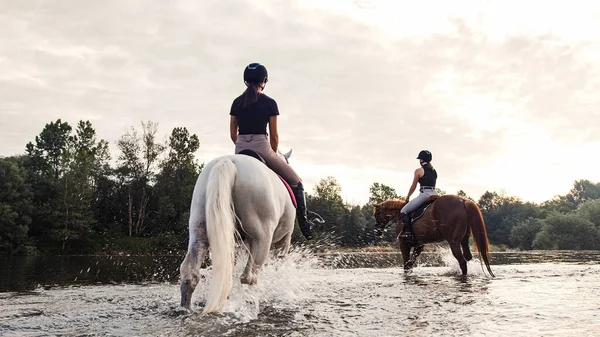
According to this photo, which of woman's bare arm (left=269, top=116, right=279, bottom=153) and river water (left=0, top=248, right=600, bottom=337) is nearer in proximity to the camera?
river water (left=0, top=248, right=600, bottom=337)

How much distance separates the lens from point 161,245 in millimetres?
53156

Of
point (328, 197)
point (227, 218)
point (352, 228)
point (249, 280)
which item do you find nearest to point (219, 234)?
point (227, 218)

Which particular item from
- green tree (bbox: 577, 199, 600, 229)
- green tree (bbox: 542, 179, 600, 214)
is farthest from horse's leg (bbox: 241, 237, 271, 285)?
green tree (bbox: 542, 179, 600, 214)

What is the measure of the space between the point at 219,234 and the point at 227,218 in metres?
0.20

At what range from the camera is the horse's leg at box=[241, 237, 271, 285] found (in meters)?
5.63

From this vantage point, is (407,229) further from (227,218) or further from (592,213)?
(592,213)

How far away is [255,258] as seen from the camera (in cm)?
570

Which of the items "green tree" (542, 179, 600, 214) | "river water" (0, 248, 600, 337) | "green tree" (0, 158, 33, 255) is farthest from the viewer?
"green tree" (542, 179, 600, 214)

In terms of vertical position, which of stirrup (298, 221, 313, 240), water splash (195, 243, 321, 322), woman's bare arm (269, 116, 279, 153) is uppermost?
woman's bare arm (269, 116, 279, 153)

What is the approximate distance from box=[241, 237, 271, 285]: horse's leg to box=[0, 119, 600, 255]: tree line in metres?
40.2

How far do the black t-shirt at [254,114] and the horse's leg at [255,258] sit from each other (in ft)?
4.97

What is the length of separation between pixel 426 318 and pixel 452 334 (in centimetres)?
84

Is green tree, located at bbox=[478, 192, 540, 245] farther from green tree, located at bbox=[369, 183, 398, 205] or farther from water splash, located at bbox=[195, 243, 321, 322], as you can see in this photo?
water splash, located at bbox=[195, 243, 321, 322]

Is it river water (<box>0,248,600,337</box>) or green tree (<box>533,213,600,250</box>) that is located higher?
green tree (<box>533,213,600,250</box>)
